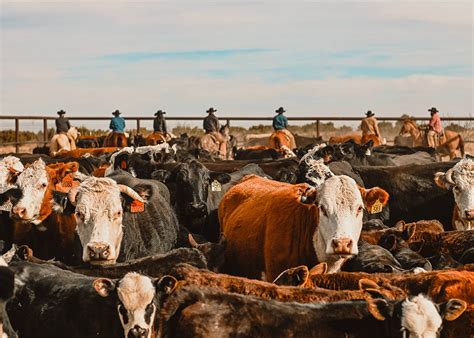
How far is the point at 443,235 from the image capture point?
8.02 metres

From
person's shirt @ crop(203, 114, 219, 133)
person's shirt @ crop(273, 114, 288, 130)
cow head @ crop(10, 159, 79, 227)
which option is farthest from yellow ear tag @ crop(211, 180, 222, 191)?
person's shirt @ crop(273, 114, 288, 130)

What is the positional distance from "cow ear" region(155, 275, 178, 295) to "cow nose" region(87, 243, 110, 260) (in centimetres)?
205

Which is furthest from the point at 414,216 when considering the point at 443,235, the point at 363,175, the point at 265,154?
the point at 265,154

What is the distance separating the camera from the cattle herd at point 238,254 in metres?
4.95

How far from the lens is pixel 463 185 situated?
405 inches

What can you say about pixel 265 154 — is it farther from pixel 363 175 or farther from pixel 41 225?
pixel 41 225

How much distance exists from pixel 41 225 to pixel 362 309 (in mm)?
5069

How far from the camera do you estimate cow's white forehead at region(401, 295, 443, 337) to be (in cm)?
462

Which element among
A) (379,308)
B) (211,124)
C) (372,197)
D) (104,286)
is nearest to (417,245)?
(372,197)

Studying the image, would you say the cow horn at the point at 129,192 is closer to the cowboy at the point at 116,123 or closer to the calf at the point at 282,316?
the calf at the point at 282,316

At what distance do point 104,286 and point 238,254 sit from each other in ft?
10.6

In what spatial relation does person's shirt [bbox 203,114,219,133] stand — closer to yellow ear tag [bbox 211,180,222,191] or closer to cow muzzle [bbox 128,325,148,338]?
yellow ear tag [bbox 211,180,222,191]

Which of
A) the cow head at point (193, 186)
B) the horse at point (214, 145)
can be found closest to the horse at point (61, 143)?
the horse at point (214, 145)

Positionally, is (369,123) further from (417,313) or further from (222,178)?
(417,313)
